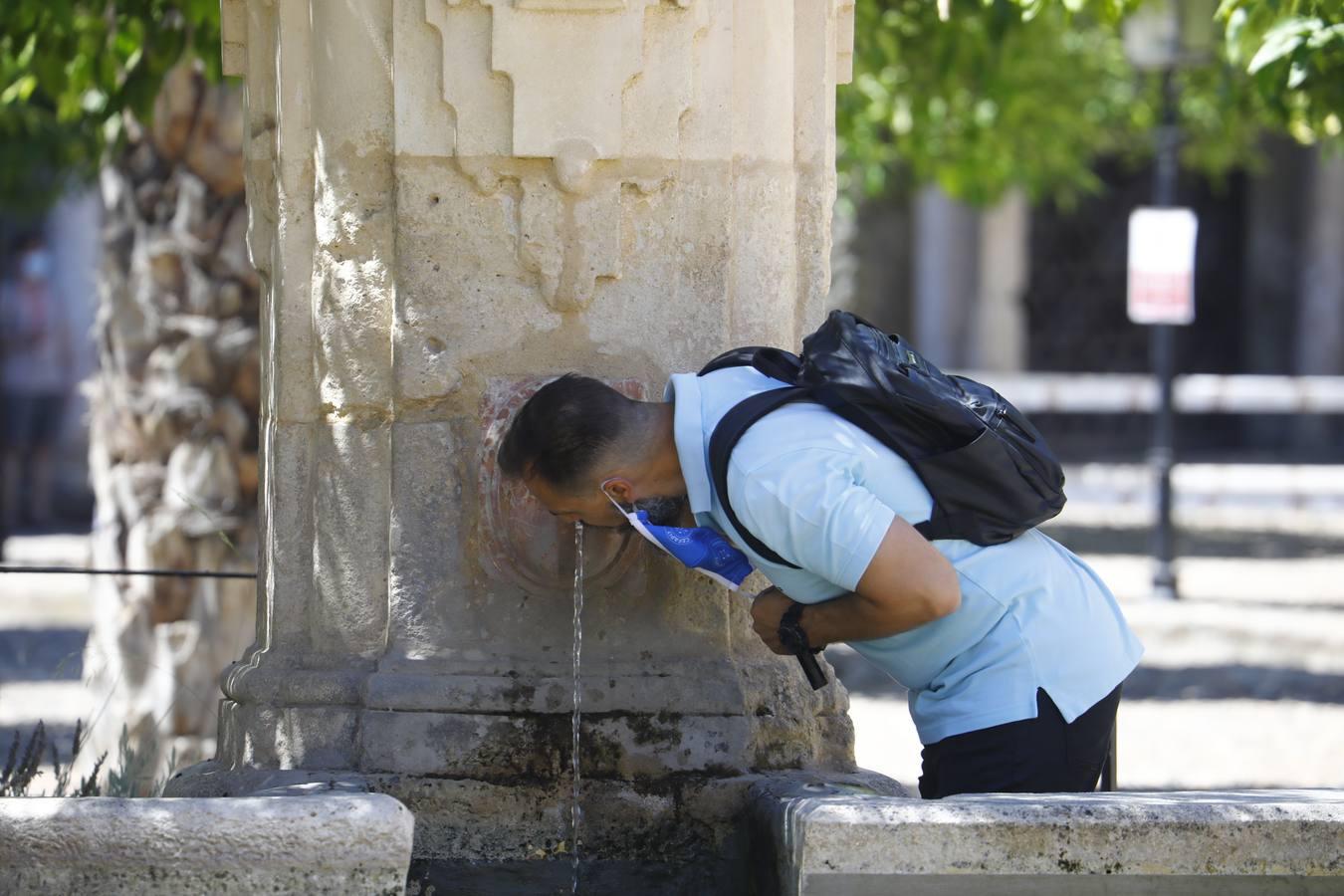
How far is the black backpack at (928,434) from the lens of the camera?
3254 mm

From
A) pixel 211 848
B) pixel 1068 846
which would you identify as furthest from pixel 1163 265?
pixel 211 848

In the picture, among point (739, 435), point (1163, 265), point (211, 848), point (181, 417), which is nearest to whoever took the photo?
point (211, 848)

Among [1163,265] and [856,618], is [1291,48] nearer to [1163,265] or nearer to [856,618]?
Result: [856,618]

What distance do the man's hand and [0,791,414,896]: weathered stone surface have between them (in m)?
0.88

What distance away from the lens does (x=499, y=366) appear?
150 inches

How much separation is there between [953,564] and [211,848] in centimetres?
131

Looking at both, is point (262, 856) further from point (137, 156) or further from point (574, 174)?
point (137, 156)

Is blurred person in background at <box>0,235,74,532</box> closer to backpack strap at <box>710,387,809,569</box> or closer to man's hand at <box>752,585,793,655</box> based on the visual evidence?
man's hand at <box>752,585,793,655</box>

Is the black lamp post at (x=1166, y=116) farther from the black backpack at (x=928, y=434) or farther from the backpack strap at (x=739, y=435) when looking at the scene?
the backpack strap at (x=739, y=435)

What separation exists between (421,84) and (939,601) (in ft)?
4.87

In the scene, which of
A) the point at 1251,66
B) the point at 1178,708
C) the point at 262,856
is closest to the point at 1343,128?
the point at 1251,66

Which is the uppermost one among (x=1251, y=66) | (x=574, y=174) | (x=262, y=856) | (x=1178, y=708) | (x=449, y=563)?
(x=1251, y=66)

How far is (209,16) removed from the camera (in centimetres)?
612

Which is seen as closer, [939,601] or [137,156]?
[939,601]
